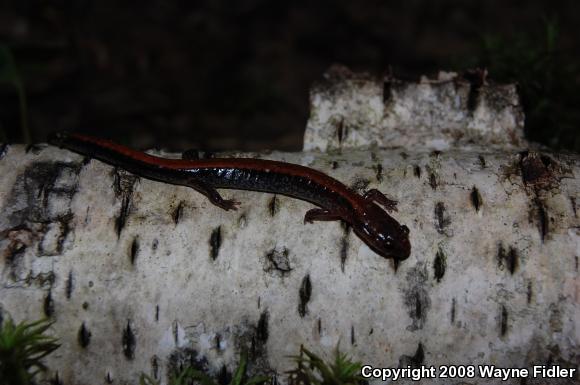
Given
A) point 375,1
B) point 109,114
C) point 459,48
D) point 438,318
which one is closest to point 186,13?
point 109,114

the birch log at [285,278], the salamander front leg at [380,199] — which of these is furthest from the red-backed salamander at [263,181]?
the birch log at [285,278]

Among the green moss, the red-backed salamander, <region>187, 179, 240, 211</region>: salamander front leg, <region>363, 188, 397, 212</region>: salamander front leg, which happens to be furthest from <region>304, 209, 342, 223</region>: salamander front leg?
the green moss

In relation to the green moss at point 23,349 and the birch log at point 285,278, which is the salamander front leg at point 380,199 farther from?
the green moss at point 23,349

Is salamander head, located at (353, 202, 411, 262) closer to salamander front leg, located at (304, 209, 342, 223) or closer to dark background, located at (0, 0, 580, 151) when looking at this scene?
salamander front leg, located at (304, 209, 342, 223)

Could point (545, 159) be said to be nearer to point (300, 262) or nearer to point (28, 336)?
point (300, 262)

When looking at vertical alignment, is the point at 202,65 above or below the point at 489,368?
above

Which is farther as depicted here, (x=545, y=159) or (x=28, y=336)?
(x=545, y=159)

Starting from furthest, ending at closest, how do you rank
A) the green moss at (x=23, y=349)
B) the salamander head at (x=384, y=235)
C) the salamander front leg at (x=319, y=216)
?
the salamander front leg at (x=319, y=216) → the salamander head at (x=384, y=235) → the green moss at (x=23, y=349)

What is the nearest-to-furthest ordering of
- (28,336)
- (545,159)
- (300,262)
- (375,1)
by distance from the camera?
(28,336)
(300,262)
(545,159)
(375,1)
